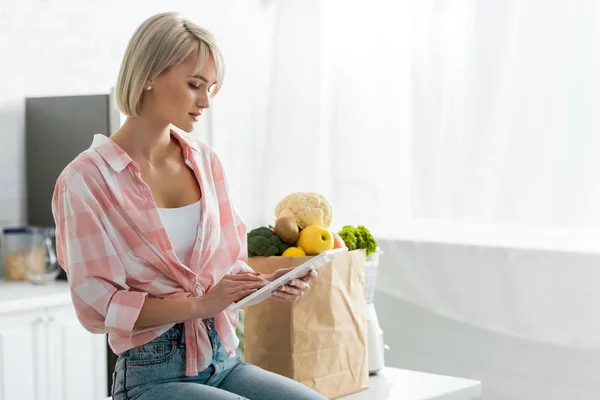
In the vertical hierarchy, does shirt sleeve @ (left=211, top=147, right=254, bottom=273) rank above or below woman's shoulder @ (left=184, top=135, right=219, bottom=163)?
below

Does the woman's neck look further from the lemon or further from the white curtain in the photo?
the white curtain

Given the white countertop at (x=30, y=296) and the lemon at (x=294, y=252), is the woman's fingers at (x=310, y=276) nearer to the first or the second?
the lemon at (x=294, y=252)

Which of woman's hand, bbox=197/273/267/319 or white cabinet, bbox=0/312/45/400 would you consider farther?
white cabinet, bbox=0/312/45/400

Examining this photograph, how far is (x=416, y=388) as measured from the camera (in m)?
2.09

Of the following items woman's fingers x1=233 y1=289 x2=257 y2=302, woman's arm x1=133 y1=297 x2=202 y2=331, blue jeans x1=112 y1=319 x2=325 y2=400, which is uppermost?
woman's fingers x1=233 y1=289 x2=257 y2=302

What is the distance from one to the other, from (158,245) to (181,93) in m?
0.29

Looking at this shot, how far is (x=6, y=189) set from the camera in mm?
3477

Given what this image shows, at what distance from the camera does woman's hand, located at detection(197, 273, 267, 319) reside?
1576 millimetres

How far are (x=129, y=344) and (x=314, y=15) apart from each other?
2.81m

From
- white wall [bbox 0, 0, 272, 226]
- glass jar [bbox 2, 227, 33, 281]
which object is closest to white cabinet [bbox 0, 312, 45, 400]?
glass jar [bbox 2, 227, 33, 281]

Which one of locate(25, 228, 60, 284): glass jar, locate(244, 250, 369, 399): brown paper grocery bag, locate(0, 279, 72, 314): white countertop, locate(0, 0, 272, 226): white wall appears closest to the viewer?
locate(244, 250, 369, 399): brown paper grocery bag

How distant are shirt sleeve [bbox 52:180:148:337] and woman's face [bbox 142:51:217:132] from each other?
0.24 meters

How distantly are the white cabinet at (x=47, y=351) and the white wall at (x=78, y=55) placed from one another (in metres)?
0.63

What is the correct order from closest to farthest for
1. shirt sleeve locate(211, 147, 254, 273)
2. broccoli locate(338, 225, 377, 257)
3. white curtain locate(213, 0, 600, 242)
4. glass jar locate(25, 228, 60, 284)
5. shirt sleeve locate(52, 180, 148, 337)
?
shirt sleeve locate(52, 180, 148, 337)
shirt sleeve locate(211, 147, 254, 273)
broccoli locate(338, 225, 377, 257)
glass jar locate(25, 228, 60, 284)
white curtain locate(213, 0, 600, 242)
